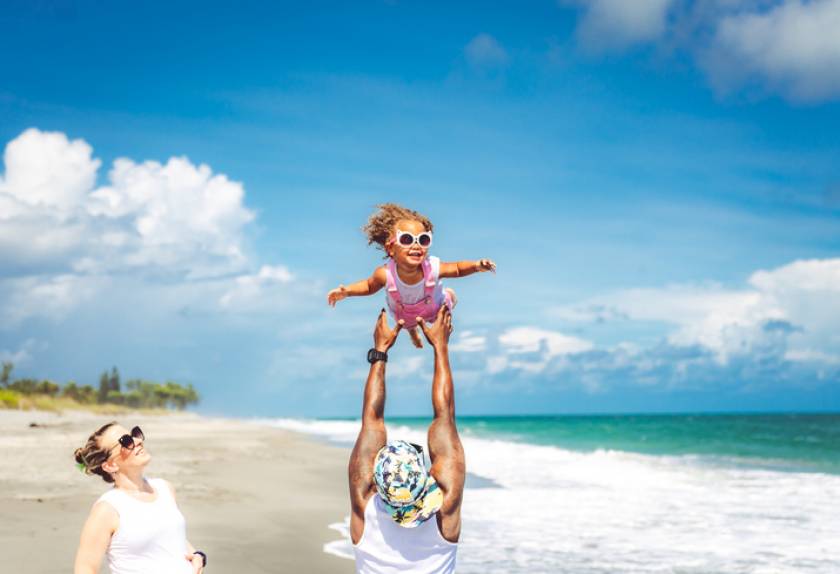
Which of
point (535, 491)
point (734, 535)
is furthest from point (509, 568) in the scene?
point (535, 491)

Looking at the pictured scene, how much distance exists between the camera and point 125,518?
3992mm

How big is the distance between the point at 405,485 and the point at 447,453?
38 centimetres

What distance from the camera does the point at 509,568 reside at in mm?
9055

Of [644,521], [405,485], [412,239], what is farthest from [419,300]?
[644,521]

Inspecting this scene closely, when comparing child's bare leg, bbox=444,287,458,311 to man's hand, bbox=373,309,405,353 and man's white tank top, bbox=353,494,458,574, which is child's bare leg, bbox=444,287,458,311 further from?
man's white tank top, bbox=353,494,458,574

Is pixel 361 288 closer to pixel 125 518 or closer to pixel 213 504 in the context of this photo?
pixel 125 518

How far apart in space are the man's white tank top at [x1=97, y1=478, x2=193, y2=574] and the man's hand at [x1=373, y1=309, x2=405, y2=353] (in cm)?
133

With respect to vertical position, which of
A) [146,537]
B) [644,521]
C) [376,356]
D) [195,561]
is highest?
[376,356]

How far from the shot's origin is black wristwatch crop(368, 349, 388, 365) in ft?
14.5

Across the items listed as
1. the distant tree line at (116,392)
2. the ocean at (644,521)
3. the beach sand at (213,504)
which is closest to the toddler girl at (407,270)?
the beach sand at (213,504)

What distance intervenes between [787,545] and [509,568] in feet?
13.7

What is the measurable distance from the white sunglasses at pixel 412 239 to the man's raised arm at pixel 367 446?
2.23ft

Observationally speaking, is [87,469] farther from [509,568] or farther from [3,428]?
[3,428]

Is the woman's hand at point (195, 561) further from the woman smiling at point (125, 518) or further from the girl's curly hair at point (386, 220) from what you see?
the girl's curly hair at point (386, 220)
